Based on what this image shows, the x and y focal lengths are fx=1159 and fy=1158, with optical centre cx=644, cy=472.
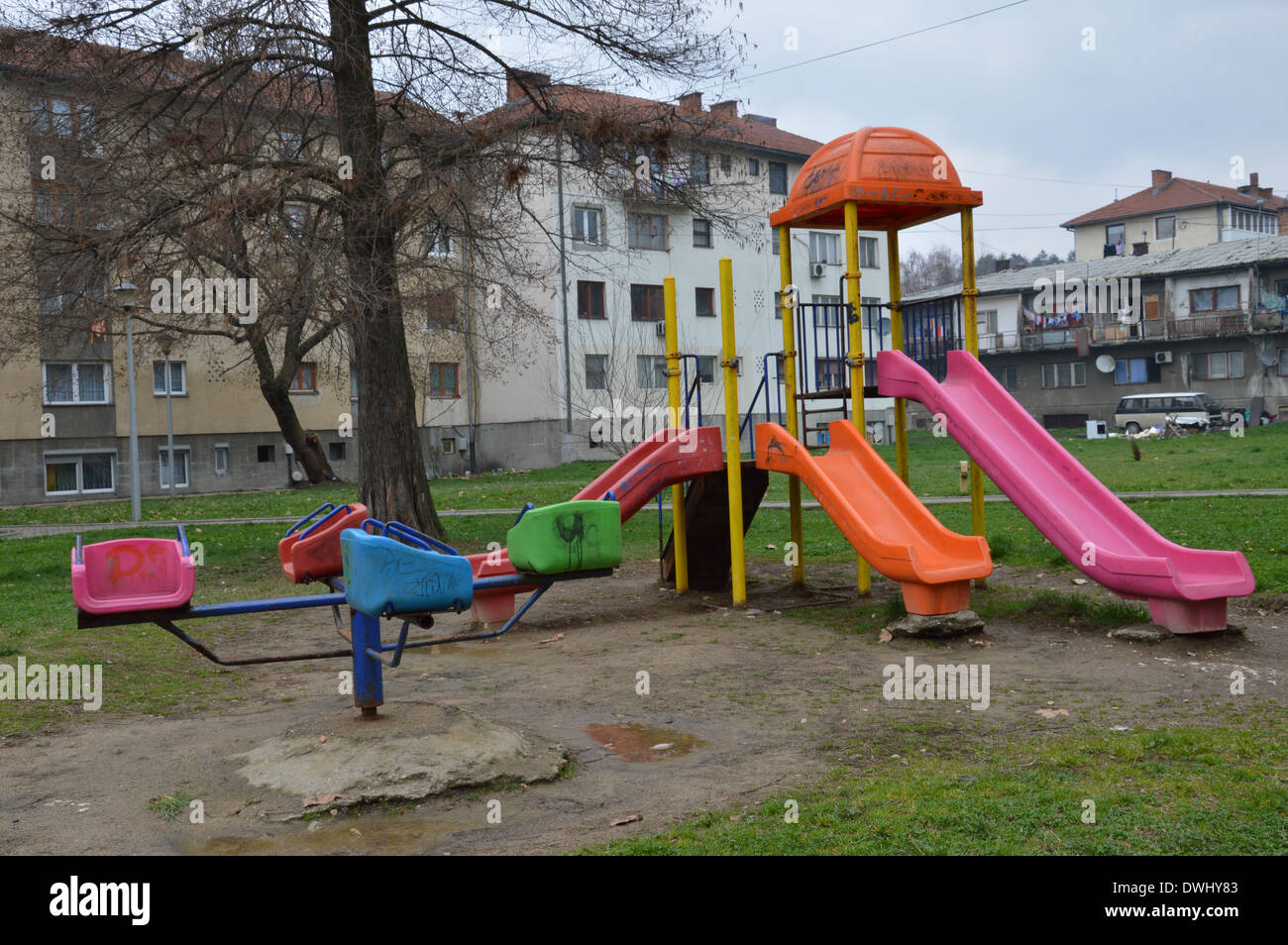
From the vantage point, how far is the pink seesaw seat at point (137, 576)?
5590 mm

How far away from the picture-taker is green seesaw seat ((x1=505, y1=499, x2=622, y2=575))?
20.3ft

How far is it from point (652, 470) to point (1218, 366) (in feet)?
166

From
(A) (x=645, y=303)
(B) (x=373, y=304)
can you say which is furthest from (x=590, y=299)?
(B) (x=373, y=304)

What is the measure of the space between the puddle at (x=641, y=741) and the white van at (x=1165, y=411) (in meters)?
44.4

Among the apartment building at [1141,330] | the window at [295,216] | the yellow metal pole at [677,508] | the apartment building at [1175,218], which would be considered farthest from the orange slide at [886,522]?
the apartment building at [1175,218]

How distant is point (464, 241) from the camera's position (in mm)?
15469

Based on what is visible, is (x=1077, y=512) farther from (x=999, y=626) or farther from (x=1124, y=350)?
(x=1124, y=350)

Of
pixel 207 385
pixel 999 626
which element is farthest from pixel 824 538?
pixel 207 385

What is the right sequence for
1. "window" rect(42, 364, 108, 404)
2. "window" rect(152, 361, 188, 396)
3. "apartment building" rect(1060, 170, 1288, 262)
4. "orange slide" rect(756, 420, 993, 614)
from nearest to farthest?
"orange slide" rect(756, 420, 993, 614) < "window" rect(42, 364, 108, 404) < "window" rect(152, 361, 188, 396) < "apartment building" rect(1060, 170, 1288, 262)

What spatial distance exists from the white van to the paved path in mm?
29216

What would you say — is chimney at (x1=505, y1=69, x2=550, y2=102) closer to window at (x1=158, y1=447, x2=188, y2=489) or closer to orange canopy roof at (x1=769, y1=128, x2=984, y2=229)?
orange canopy roof at (x1=769, y1=128, x2=984, y2=229)

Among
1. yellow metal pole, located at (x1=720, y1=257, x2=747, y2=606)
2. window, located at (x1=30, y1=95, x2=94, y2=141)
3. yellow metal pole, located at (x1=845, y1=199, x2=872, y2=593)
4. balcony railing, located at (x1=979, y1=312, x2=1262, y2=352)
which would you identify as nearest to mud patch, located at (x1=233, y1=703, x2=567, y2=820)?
yellow metal pole, located at (x1=720, y1=257, x2=747, y2=606)

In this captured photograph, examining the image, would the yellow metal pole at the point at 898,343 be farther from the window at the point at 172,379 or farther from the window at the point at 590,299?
the window at the point at 172,379

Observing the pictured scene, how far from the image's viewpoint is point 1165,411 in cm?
4884
